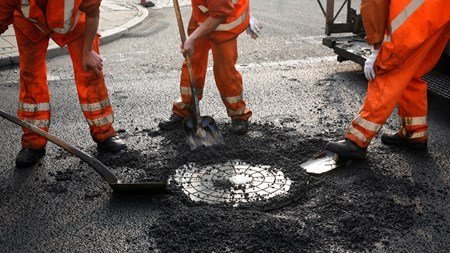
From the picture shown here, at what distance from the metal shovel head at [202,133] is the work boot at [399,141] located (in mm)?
1264

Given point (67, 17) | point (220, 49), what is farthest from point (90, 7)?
point (220, 49)

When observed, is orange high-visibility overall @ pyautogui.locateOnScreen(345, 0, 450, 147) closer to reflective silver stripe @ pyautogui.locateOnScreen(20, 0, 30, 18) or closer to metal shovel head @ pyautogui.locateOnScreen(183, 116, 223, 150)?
metal shovel head @ pyautogui.locateOnScreen(183, 116, 223, 150)

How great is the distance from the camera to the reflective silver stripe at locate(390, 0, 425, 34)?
3.57 meters

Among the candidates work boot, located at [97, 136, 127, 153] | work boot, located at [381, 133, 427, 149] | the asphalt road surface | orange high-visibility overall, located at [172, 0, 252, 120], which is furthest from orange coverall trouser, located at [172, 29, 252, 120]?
work boot, located at [381, 133, 427, 149]

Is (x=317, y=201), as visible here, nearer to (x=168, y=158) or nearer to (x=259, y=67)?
(x=168, y=158)

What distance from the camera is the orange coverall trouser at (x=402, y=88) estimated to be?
3.82 metres

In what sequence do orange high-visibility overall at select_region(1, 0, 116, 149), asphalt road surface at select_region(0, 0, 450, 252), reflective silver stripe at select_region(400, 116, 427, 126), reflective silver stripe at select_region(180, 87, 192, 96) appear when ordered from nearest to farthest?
asphalt road surface at select_region(0, 0, 450, 252) < orange high-visibility overall at select_region(1, 0, 116, 149) < reflective silver stripe at select_region(400, 116, 427, 126) < reflective silver stripe at select_region(180, 87, 192, 96)

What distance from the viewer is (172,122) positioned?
4.84 m

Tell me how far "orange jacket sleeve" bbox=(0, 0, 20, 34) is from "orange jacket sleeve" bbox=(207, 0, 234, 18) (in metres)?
1.28

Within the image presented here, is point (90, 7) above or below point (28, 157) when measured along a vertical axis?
above

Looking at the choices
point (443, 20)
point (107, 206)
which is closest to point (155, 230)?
point (107, 206)

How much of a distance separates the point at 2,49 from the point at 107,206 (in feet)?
14.7

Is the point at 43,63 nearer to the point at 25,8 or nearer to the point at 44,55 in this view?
the point at 44,55

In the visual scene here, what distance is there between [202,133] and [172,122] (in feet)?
1.76
